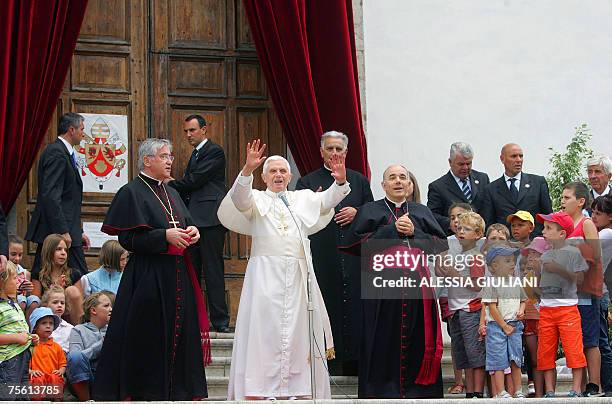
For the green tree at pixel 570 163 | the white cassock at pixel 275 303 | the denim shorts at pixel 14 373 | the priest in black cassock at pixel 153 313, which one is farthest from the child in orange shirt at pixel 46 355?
the green tree at pixel 570 163

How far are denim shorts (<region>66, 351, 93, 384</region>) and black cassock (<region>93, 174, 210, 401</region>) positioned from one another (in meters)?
0.25

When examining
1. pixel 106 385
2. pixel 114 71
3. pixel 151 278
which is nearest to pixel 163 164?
pixel 151 278

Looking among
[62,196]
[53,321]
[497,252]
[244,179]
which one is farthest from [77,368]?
[497,252]

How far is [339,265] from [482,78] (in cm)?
280

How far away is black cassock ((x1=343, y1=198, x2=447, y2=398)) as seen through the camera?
9453 millimetres

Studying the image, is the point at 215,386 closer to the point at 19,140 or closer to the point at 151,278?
the point at 151,278

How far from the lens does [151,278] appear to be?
9258 millimetres

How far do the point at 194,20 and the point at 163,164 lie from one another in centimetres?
309

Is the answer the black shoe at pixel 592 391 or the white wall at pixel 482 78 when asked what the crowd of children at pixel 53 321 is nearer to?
the white wall at pixel 482 78

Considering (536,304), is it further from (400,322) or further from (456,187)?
(456,187)

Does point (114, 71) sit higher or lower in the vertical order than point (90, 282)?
higher

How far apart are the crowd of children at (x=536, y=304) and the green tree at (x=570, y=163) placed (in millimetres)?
2421

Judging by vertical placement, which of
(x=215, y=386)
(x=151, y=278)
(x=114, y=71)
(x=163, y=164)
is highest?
(x=114, y=71)

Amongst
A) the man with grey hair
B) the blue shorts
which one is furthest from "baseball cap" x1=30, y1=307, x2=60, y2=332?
the man with grey hair
